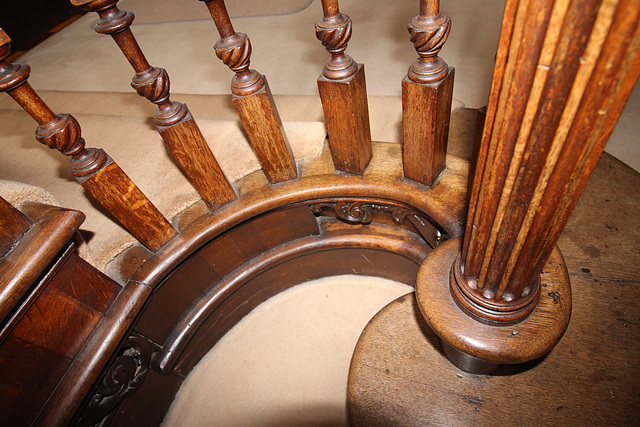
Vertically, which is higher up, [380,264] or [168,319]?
[168,319]

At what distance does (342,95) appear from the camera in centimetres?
73

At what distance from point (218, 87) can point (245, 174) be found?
25.7 inches

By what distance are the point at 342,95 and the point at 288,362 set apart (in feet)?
2.72

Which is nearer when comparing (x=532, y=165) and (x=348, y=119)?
(x=532, y=165)

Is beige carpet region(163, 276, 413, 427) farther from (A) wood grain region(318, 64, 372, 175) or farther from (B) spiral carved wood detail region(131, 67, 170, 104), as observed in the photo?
(B) spiral carved wood detail region(131, 67, 170, 104)

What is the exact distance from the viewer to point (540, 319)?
23.0 inches

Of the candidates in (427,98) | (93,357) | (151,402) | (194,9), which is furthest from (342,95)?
(194,9)

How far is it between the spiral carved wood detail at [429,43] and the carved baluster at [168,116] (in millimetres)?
435

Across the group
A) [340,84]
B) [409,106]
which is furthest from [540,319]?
[340,84]

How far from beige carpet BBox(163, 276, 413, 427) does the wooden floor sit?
0.88ft

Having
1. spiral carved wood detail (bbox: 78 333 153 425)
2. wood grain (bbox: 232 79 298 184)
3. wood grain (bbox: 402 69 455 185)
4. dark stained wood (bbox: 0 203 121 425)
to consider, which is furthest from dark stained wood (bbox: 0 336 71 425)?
wood grain (bbox: 402 69 455 185)

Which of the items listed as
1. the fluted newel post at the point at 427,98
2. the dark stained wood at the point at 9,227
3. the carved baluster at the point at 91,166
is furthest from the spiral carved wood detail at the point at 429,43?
the dark stained wood at the point at 9,227

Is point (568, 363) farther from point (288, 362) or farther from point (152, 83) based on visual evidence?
point (152, 83)

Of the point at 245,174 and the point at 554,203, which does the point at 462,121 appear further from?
the point at 554,203
